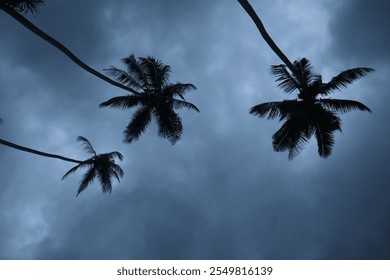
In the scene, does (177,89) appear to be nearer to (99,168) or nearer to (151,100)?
(151,100)

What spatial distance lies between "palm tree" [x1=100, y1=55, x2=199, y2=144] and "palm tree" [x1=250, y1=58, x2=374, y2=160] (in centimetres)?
529

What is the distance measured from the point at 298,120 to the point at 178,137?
7.38m

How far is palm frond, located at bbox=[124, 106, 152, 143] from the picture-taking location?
17245mm

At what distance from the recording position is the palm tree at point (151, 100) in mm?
16766

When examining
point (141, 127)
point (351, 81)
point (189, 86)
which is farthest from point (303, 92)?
point (141, 127)

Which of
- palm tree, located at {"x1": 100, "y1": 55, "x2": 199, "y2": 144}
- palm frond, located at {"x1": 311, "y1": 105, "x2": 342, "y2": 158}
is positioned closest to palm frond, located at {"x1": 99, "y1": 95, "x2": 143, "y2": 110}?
palm tree, located at {"x1": 100, "y1": 55, "x2": 199, "y2": 144}

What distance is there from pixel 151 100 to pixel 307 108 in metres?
8.90

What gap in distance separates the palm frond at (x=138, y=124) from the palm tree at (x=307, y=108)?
6815 mm

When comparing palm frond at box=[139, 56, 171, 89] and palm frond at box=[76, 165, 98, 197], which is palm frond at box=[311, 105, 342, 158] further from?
palm frond at box=[76, 165, 98, 197]

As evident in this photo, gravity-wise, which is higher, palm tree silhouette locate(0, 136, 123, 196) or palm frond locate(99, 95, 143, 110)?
palm frond locate(99, 95, 143, 110)
